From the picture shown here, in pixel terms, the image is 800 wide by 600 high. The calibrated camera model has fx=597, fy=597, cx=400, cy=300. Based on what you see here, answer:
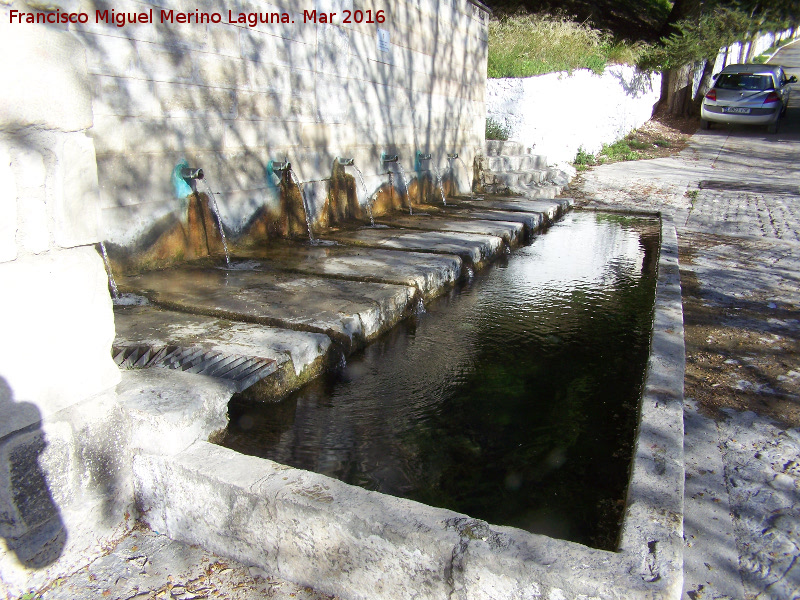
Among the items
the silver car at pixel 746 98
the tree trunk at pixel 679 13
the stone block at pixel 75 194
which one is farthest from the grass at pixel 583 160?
the stone block at pixel 75 194

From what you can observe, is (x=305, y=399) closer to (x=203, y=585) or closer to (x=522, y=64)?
(x=203, y=585)

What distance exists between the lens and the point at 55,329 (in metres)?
1.71

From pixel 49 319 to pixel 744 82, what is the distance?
20.1 meters

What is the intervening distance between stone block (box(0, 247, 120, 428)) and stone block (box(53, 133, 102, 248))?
0.17 ft

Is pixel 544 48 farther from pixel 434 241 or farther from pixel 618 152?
pixel 434 241

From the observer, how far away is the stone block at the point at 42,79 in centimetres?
151

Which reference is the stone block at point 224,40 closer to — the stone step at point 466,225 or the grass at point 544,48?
the stone step at point 466,225

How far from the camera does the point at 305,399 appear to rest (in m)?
2.92

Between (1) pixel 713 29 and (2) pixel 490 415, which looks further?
(1) pixel 713 29

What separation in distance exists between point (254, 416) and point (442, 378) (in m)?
1.07

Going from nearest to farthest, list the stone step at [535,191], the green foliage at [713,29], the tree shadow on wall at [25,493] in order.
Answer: the tree shadow on wall at [25,493] → the stone step at [535,191] → the green foliage at [713,29]

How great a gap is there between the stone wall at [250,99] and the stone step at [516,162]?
2096 millimetres

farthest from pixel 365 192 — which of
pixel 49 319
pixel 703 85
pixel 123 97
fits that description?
pixel 703 85

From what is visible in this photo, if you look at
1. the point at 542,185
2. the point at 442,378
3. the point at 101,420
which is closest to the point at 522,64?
the point at 542,185
